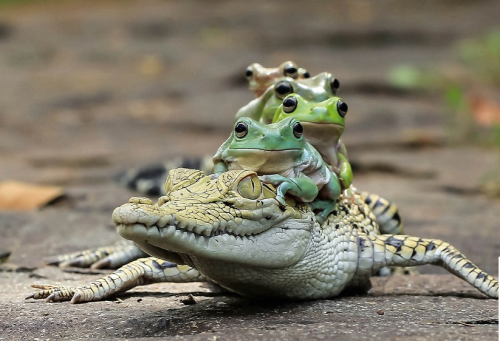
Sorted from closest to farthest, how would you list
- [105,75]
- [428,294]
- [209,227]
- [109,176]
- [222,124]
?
[209,227] < [428,294] < [109,176] < [222,124] < [105,75]

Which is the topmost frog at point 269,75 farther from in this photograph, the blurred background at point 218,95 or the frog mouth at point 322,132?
the blurred background at point 218,95

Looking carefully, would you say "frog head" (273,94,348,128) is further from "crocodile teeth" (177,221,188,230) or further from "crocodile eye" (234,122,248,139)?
"crocodile teeth" (177,221,188,230)

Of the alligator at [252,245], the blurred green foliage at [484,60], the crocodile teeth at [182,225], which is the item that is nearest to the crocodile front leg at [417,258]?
A: the alligator at [252,245]

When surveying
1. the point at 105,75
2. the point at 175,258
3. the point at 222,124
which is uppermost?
the point at 105,75

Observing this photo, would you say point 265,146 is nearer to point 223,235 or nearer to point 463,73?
point 223,235

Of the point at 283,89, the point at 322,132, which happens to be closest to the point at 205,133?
the point at 283,89

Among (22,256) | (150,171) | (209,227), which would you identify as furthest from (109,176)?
(209,227)

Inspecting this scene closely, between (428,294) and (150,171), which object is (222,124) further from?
(428,294)

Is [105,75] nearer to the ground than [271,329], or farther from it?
farther from it
